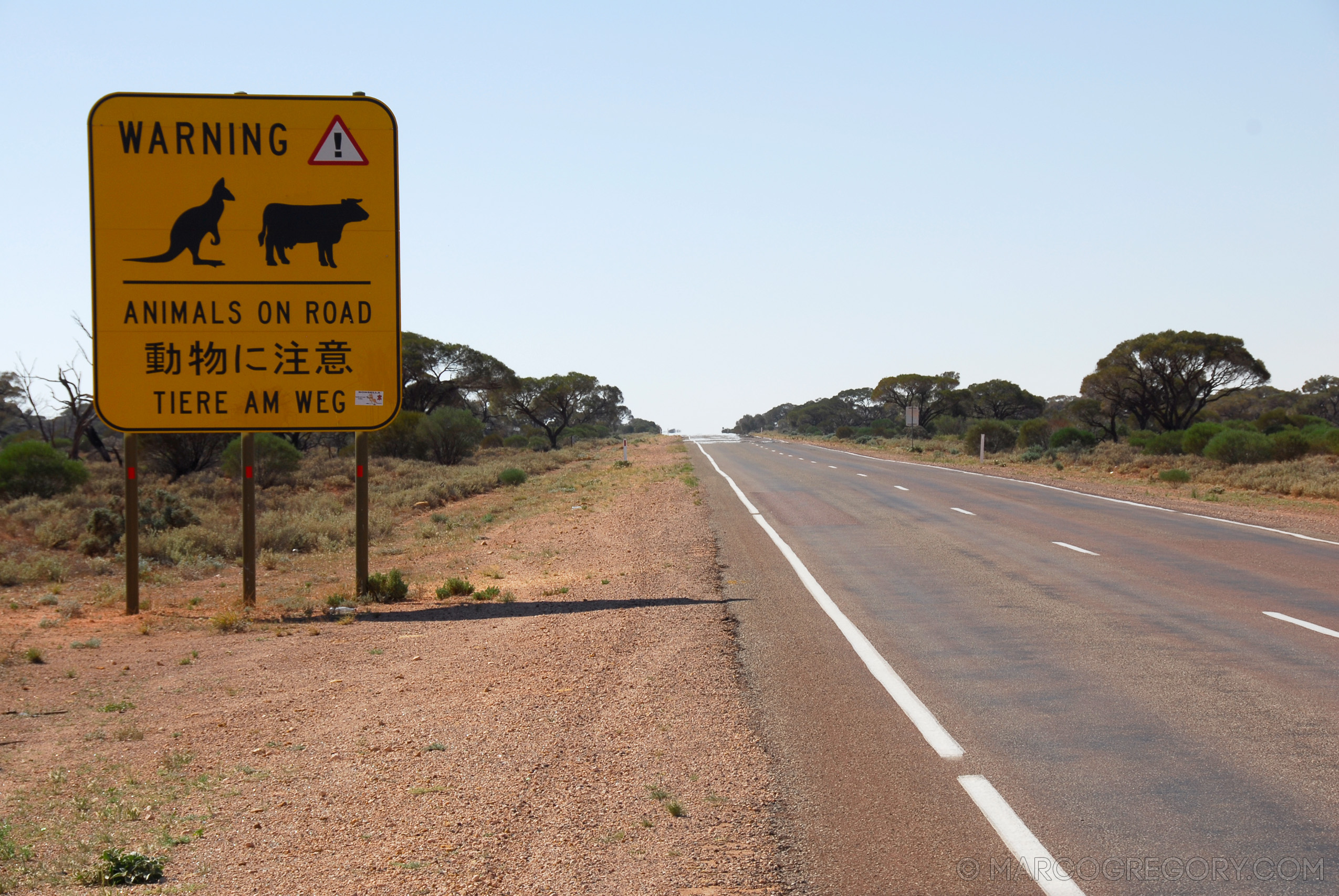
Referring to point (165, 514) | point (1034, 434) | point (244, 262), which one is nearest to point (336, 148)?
point (244, 262)

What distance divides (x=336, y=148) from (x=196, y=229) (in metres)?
1.86

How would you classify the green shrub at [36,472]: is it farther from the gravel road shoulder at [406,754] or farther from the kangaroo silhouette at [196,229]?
the gravel road shoulder at [406,754]

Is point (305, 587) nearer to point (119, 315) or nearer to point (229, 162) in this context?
point (119, 315)

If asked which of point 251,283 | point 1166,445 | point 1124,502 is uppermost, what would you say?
point 251,283

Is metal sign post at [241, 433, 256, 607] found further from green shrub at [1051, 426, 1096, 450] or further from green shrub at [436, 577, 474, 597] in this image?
green shrub at [1051, 426, 1096, 450]

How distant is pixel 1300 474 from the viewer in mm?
29391

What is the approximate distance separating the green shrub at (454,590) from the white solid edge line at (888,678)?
162 inches

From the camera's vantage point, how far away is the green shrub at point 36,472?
26.2 metres

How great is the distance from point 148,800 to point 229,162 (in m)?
8.67

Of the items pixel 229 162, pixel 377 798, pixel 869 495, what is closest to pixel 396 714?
pixel 377 798

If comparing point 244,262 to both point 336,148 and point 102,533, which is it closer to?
point 336,148

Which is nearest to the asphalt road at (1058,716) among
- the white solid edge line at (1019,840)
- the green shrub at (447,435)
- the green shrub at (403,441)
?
the white solid edge line at (1019,840)

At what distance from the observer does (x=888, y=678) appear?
7141 mm

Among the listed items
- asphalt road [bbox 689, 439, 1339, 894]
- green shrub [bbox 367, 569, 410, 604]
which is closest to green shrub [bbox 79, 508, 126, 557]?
green shrub [bbox 367, 569, 410, 604]
